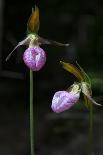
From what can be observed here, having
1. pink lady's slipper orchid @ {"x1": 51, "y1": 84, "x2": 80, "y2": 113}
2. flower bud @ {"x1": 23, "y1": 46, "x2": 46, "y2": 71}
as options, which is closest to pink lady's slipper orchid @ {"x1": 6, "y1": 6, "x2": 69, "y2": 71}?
flower bud @ {"x1": 23, "y1": 46, "x2": 46, "y2": 71}

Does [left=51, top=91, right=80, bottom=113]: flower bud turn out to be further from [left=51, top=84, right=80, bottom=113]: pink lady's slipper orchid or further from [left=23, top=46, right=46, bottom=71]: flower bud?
[left=23, top=46, right=46, bottom=71]: flower bud

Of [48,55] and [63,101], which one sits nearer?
[63,101]

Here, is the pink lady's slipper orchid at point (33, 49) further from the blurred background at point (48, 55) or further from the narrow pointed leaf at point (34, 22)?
the blurred background at point (48, 55)

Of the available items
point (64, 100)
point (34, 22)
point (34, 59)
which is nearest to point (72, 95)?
point (64, 100)

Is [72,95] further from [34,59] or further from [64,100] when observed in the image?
[34,59]

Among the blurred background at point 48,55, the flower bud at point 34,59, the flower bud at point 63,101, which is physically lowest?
the flower bud at point 63,101

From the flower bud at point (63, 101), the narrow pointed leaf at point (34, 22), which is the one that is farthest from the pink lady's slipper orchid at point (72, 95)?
the narrow pointed leaf at point (34, 22)

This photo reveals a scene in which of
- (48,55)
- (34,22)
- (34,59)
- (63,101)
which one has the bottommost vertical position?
(63,101)

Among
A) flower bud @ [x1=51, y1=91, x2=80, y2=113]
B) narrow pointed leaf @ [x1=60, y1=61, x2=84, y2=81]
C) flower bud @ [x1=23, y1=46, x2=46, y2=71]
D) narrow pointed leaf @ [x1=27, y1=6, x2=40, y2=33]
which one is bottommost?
flower bud @ [x1=51, y1=91, x2=80, y2=113]

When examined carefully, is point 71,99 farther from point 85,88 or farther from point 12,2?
point 12,2
